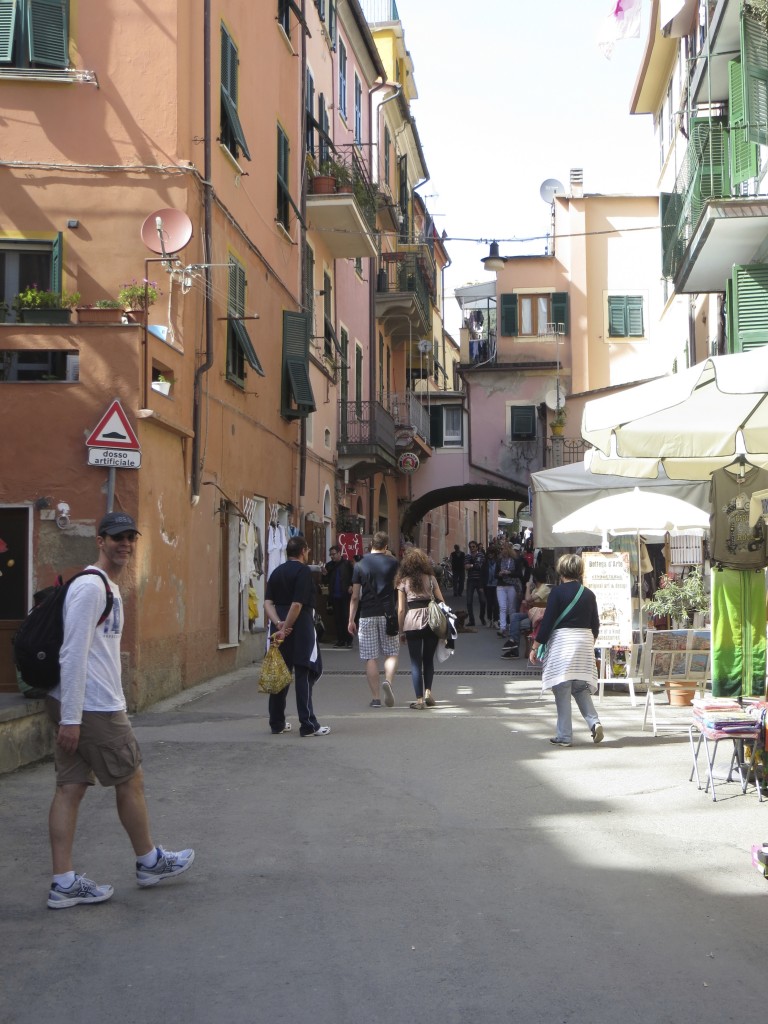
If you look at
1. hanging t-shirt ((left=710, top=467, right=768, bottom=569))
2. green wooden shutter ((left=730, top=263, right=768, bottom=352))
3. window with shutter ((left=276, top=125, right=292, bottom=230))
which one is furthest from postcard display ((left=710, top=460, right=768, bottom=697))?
window with shutter ((left=276, top=125, right=292, bottom=230))

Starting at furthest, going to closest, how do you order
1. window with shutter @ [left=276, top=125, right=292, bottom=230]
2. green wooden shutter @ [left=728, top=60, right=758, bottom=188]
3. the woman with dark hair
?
window with shutter @ [left=276, top=125, right=292, bottom=230] < green wooden shutter @ [left=728, top=60, right=758, bottom=188] < the woman with dark hair

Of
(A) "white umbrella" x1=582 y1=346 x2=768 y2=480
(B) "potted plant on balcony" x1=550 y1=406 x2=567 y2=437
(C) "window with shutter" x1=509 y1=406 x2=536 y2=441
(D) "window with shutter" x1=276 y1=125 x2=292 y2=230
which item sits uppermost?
(D) "window with shutter" x1=276 y1=125 x2=292 y2=230

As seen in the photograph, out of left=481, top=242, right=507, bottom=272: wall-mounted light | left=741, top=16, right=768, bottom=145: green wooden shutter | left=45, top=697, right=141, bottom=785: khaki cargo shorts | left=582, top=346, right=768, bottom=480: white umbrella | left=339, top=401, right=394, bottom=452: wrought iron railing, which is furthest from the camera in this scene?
left=481, top=242, right=507, bottom=272: wall-mounted light

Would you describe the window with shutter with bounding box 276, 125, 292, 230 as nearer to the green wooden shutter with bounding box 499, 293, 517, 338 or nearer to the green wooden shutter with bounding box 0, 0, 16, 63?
the green wooden shutter with bounding box 0, 0, 16, 63

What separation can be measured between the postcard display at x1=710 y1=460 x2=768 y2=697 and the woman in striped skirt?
1.17 meters

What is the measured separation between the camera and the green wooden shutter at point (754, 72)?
15.4m

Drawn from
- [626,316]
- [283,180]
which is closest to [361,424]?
[283,180]

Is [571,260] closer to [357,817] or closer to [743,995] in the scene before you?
[357,817]

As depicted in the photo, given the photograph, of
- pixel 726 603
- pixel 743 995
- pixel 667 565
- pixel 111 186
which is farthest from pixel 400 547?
pixel 743 995

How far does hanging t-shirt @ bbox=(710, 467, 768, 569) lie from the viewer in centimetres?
1145

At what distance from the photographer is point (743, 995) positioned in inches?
182

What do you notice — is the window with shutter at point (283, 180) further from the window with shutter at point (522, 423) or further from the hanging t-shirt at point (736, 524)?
the window with shutter at point (522, 423)

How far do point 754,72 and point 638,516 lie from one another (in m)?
5.55

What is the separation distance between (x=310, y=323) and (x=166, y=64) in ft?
27.1
